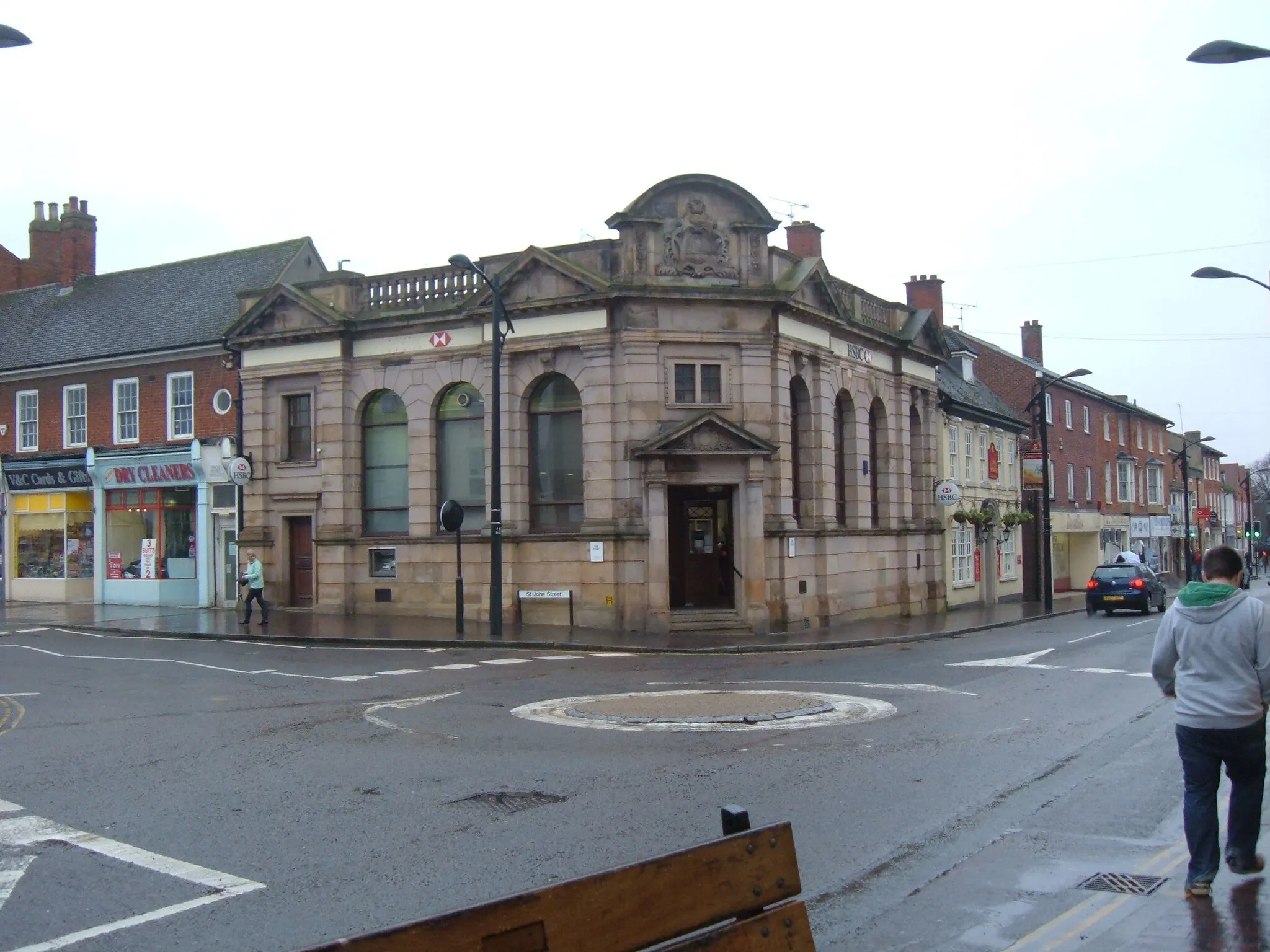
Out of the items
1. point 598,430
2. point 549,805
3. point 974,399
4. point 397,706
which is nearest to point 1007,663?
point 397,706

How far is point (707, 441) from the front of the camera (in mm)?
24953

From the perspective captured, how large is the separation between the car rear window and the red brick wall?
77.8 ft

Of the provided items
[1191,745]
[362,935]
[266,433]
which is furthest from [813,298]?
[362,935]

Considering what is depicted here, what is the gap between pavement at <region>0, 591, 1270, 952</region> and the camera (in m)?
6.22

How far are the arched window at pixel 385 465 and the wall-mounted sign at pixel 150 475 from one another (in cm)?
545

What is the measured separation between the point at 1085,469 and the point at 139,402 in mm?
40591

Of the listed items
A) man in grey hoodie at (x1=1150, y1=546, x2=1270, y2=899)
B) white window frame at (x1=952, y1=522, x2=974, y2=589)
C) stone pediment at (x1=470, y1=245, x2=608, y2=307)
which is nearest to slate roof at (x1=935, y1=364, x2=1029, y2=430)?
white window frame at (x1=952, y1=522, x2=974, y2=589)

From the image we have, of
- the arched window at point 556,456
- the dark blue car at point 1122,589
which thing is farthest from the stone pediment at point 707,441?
the dark blue car at point 1122,589

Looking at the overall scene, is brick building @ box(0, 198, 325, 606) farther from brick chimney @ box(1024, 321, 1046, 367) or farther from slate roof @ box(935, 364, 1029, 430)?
brick chimney @ box(1024, 321, 1046, 367)

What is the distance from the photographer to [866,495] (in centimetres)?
3073

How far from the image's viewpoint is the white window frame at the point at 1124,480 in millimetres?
60438

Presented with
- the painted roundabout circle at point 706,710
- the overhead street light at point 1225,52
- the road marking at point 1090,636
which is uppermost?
the overhead street light at point 1225,52

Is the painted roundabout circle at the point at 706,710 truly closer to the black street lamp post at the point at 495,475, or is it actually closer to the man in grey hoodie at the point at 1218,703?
the man in grey hoodie at the point at 1218,703

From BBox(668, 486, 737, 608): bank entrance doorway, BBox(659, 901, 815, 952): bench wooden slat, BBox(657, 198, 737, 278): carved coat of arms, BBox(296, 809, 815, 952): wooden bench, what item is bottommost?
BBox(659, 901, 815, 952): bench wooden slat
